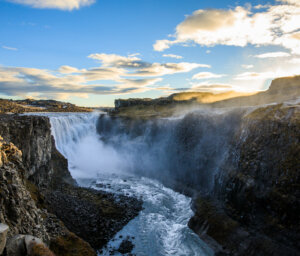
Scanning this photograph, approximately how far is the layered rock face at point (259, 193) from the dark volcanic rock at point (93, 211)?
10.3 meters

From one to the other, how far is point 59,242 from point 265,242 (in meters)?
18.6

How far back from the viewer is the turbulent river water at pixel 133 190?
25.1 metres

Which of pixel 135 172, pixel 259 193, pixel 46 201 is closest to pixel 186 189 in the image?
pixel 259 193

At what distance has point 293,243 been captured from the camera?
733 inches

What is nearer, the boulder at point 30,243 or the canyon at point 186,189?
the boulder at point 30,243

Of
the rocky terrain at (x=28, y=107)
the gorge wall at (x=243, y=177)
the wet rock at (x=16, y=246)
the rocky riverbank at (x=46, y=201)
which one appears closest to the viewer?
the wet rock at (x=16, y=246)

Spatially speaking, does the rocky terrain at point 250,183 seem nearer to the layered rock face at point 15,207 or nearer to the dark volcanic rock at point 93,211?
the dark volcanic rock at point 93,211

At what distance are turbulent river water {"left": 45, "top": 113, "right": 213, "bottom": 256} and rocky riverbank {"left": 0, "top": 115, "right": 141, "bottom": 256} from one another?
2817 mm

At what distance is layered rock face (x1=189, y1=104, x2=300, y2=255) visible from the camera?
20.1 metres

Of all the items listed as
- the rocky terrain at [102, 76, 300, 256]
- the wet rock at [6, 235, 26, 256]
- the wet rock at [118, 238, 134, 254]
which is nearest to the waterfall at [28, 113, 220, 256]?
the wet rock at [118, 238, 134, 254]

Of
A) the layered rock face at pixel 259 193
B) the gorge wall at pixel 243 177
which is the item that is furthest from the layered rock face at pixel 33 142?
the layered rock face at pixel 259 193

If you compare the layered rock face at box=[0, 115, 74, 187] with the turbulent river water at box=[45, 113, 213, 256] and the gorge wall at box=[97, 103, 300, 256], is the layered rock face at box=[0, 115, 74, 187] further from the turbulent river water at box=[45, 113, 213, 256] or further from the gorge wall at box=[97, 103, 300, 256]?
the gorge wall at box=[97, 103, 300, 256]

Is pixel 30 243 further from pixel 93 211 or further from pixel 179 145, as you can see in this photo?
pixel 179 145

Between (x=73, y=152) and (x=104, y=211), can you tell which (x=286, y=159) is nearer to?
(x=104, y=211)
